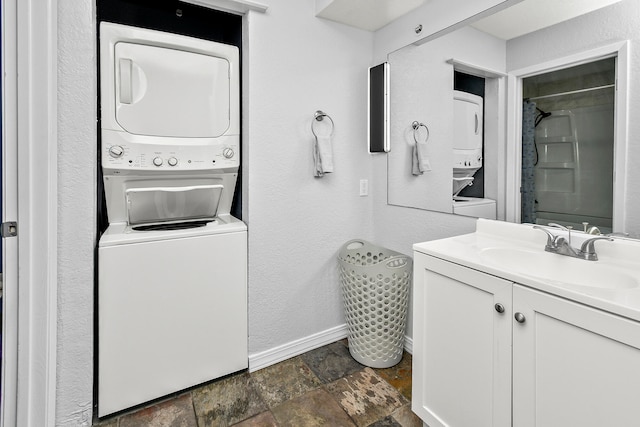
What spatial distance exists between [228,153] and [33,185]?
2.83 ft

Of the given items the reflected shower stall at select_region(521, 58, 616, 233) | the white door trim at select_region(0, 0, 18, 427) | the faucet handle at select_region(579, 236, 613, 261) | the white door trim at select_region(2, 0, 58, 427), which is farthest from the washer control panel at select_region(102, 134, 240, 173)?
the faucet handle at select_region(579, 236, 613, 261)

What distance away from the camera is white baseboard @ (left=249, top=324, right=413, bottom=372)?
6.41ft

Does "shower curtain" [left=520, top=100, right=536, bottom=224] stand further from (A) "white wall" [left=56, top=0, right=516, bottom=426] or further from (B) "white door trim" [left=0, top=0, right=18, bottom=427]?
(B) "white door trim" [left=0, top=0, right=18, bottom=427]

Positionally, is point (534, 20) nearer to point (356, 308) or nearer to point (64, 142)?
point (356, 308)

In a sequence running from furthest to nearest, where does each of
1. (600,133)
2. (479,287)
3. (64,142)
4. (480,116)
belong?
(480,116), (64,142), (600,133), (479,287)

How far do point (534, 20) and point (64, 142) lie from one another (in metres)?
2.06

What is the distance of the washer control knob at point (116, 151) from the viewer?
5.13 ft

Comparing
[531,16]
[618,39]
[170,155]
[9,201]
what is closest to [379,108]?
[531,16]

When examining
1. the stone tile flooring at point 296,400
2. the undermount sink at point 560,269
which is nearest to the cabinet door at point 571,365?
the undermount sink at point 560,269

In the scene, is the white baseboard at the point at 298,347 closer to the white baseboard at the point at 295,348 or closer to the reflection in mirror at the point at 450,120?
the white baseboard at the point at 295,348

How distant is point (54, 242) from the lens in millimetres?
1331

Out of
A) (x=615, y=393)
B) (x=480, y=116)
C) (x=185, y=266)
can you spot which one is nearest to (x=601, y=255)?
(x=615, y=393)

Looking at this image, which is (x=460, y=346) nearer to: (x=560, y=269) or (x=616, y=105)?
(x=560, y=269)

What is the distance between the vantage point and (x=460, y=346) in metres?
1.24
